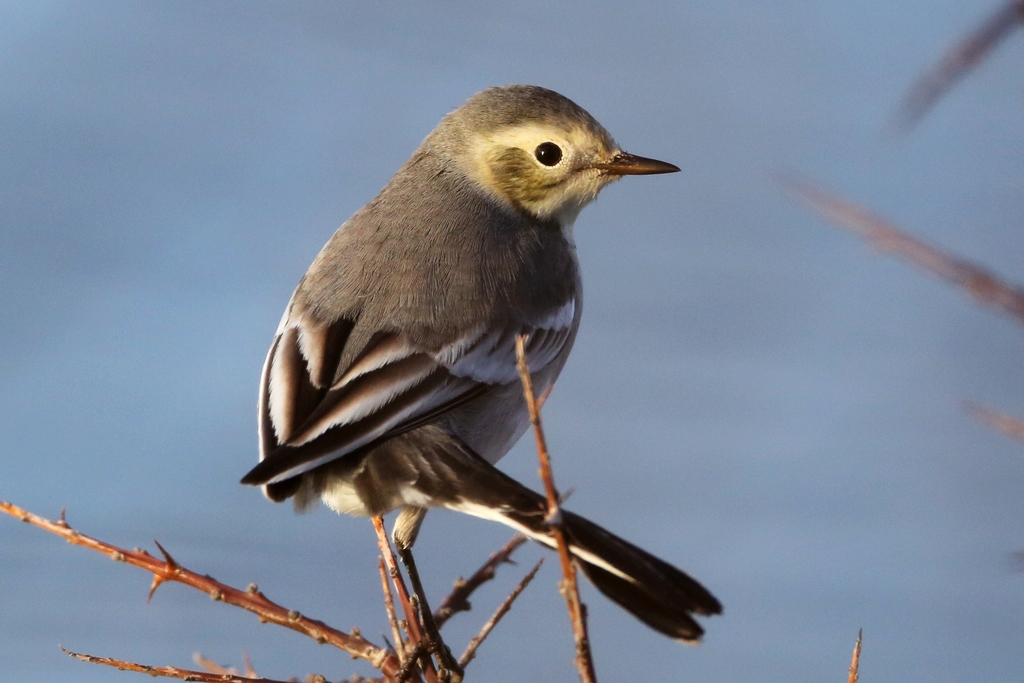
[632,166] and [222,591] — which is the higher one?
[632,166]

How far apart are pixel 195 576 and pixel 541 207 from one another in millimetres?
1564

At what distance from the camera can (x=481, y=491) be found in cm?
→ 209

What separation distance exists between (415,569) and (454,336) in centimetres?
66

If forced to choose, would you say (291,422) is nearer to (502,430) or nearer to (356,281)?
(356,281)

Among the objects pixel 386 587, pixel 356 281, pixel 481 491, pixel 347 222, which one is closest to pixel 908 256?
pixel 481 491

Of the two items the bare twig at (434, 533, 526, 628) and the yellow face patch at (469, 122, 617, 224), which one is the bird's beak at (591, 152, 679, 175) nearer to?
the yellow face patch at (469, 122, 617, 224)

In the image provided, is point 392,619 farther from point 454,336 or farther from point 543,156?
point 543,156

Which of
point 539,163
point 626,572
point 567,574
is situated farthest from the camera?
point 539,163

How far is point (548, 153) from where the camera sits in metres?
3.15

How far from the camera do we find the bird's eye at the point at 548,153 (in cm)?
314

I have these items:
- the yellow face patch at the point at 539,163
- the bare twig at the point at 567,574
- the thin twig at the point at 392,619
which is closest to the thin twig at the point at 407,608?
the thin twig at the point at 392,619

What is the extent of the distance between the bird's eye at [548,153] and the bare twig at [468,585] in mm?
1299

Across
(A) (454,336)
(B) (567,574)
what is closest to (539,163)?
(A) (454,336)

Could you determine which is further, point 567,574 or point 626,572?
point 626,572
